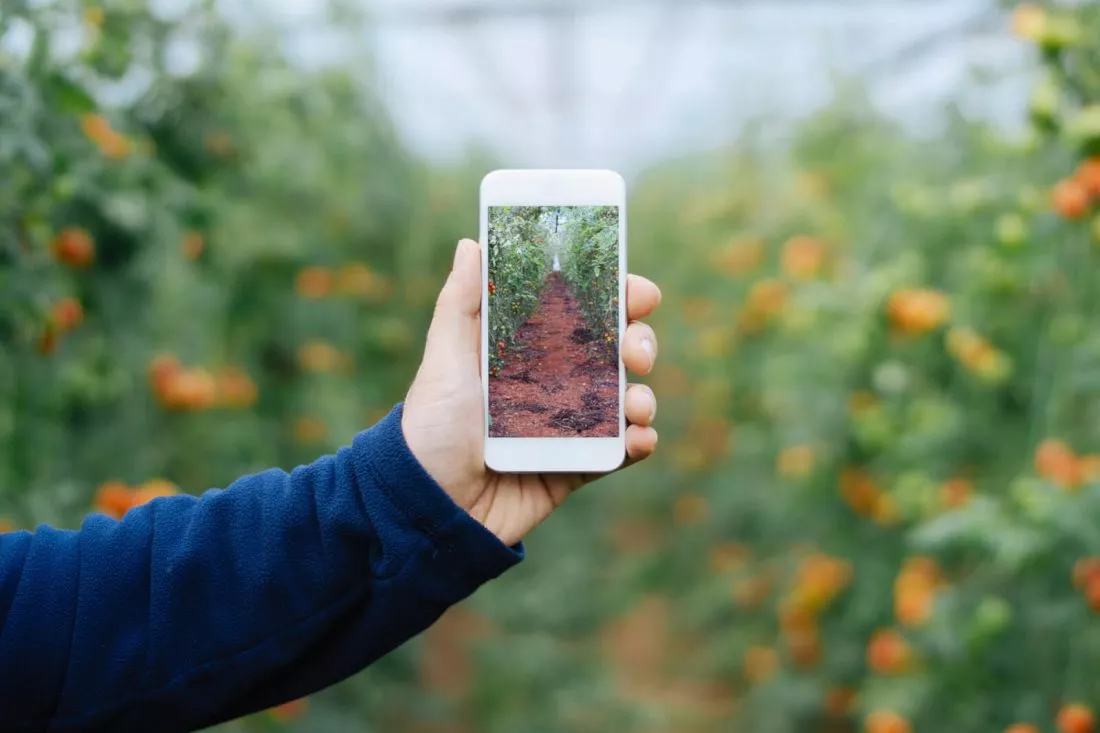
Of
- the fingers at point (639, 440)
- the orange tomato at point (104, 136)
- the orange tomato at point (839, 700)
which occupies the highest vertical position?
the orange tomato at point (104, 136)

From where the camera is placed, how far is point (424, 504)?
0.93m

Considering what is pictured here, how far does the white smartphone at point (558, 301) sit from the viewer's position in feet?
3.45

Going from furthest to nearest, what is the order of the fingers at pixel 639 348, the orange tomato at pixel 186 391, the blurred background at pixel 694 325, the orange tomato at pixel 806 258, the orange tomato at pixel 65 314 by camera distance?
the orange tomato at pixel 806 258, the orange tomato at pixel 186 391, the blurred background at pixel 694 325, the orange tomato at pixel 65 314, the fingers at pixel 639 348

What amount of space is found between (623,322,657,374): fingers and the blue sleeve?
223 millimetres

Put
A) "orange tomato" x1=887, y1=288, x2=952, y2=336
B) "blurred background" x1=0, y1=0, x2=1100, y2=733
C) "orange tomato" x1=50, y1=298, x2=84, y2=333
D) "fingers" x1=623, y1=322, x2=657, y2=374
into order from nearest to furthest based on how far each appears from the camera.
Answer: "fingers" x1=623, y1=322, x2=657, y2=374, "orange tomato" x1=50, y1=298, x2=84, y2=333, "blurred background" x1=0, y1=0, x2=1100, y2=733, "orange tomato" x1=887, y1=288, x2=952, y2=336

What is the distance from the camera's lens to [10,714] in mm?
889

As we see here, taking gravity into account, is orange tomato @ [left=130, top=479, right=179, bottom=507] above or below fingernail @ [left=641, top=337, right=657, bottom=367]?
below

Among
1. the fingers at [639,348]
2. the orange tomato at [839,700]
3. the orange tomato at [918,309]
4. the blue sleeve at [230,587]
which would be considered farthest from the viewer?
the orange tomato at [839,700]

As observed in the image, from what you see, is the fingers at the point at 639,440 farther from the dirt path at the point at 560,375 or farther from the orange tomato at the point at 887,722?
the orange tomato at the point at 887,722

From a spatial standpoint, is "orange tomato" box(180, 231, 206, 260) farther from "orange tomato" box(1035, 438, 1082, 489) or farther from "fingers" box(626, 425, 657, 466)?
"orange tomato" box(1035, 438, 1082, 489)

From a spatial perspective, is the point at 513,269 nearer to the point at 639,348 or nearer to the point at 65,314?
the point at 639,348

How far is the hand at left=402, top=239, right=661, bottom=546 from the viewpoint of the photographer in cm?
98

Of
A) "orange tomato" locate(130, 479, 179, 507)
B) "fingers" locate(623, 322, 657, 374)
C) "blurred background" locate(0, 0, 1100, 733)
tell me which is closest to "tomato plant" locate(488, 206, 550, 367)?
"fingers" locate(623, 322, 657, 374)

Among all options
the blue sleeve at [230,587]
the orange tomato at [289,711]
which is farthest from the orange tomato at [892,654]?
the blue sleeve at [230,587]
